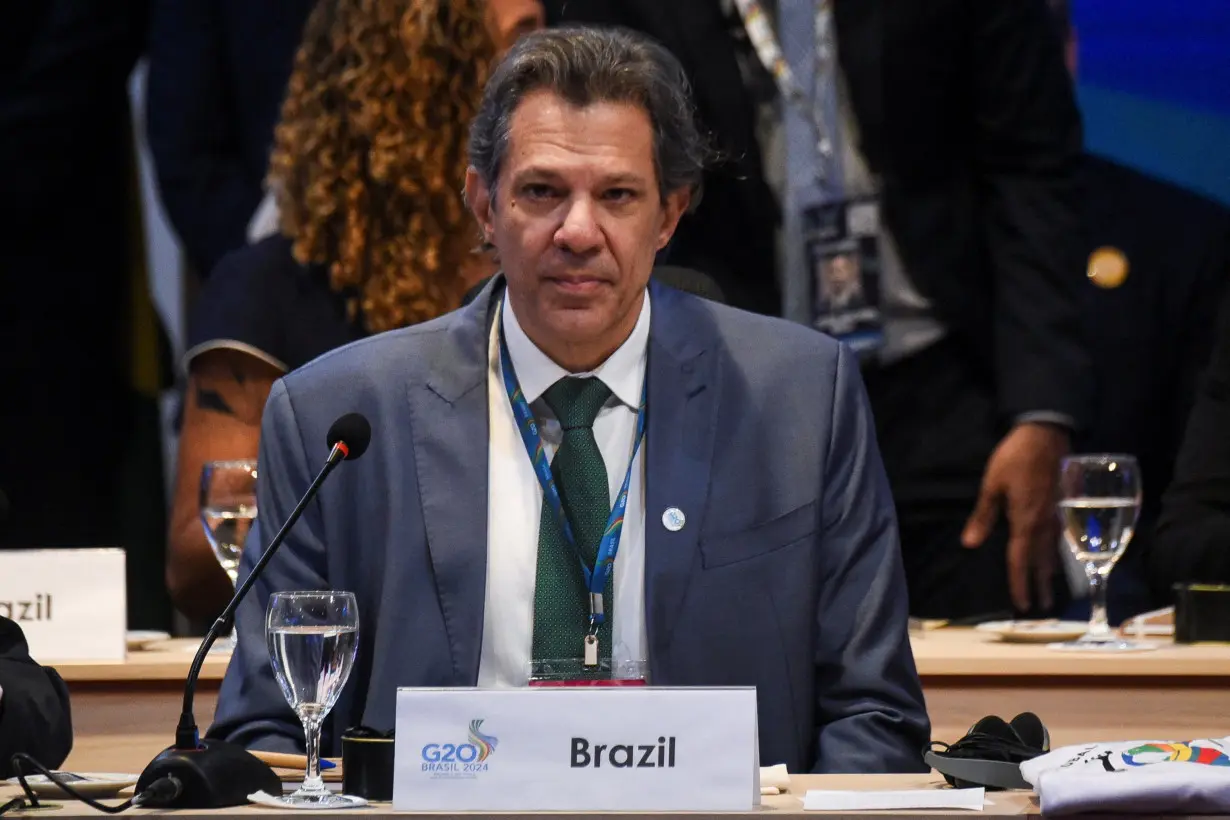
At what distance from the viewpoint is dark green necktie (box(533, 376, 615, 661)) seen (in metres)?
2.34

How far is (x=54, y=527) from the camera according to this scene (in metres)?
4.55

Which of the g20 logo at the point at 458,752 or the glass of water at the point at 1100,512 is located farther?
the glass of water at the point at 1100,512

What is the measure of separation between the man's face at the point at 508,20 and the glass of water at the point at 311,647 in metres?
2.02

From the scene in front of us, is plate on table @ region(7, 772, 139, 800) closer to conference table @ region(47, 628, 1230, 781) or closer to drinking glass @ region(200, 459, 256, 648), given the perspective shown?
conference table @ region(47, 628, 1230, 781)

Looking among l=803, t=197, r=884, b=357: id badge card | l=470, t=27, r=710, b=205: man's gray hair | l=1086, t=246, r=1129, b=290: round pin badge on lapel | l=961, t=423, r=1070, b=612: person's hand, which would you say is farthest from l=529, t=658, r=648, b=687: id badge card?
l=1086, t=246, r=1129, b=290: round pin badge on lapel

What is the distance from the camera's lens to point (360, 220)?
139 inches

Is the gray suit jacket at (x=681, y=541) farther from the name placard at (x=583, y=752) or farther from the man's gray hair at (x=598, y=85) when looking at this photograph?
the name placard at (x=583, y=752)

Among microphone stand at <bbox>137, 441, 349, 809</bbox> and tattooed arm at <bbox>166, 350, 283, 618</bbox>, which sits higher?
tattooed arm at <bbox>166, 350, 283, 618</bbox>

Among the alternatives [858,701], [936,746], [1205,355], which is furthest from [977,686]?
[1205,355]

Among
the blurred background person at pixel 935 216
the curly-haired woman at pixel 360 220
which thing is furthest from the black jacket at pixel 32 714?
the blurred background person at pixel 935 216

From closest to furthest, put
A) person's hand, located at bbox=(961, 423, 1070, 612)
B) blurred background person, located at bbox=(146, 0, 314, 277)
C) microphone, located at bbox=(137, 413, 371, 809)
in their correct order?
microphone, located at bbox=(137, 413, 371, 809)
person's hand, located at bbox=(961, 423, 1070, 612)
blurred background person, located at bbox=(146, 0, 314, 277)

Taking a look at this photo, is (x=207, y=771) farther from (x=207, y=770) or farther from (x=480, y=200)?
(x=480, y=200)

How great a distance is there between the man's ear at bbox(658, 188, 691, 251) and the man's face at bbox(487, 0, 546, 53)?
107 cm

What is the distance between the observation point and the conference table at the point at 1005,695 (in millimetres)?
2641
